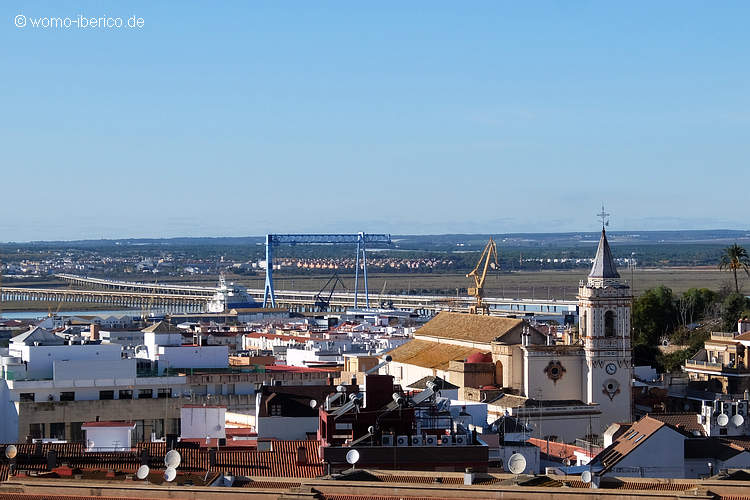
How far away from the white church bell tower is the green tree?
27.7 m

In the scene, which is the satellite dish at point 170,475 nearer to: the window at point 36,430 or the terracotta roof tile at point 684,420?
the terracotta roof tile at point 684,420

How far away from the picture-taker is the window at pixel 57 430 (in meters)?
54.0

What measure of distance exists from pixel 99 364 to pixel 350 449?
23.6 meters

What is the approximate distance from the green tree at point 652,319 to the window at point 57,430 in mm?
41993

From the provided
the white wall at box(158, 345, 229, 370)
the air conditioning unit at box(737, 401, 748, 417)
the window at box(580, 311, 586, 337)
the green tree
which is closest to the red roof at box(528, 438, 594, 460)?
the air conditioning unit at box(737, 401, 748, 417)

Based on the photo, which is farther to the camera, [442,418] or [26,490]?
[442,418]

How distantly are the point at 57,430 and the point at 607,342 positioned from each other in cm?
2028

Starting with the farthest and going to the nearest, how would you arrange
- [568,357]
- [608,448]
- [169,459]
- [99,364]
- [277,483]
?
[568,357], [99,364], [608,448], [169,459], [277,483]

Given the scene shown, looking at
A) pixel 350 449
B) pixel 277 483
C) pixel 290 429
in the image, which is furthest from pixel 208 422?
pixel 277 483

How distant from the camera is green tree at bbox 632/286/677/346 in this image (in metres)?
91.8

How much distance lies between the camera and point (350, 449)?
35125 mm

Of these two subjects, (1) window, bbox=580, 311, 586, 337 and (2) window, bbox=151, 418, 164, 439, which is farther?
(1) window, bbox=580, 311, 586, 337

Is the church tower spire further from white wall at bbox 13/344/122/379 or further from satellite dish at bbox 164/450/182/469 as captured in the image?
satellite dish at bbox 164/450/182/469

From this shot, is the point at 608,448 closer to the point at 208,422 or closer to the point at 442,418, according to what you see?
the point at 442,418
